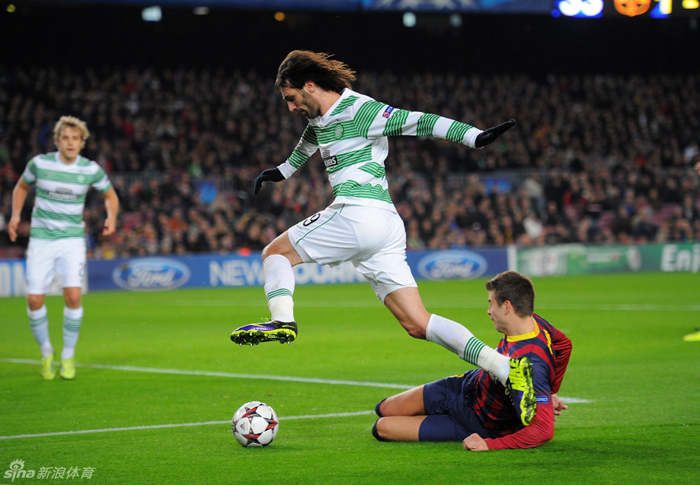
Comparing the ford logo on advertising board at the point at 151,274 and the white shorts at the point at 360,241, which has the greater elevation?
the white shorts at the point at 360,241

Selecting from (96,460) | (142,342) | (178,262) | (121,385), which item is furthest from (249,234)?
(96,460)

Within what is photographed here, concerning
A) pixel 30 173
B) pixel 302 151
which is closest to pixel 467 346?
pixel 302 151

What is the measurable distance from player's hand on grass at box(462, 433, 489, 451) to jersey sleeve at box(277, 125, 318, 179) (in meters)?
2.14

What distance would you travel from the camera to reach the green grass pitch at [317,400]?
4602 millimetres

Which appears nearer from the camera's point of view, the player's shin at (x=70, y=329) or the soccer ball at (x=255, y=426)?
the soccer ball at (x=255, y=426)

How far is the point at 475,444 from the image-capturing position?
16.2 feet

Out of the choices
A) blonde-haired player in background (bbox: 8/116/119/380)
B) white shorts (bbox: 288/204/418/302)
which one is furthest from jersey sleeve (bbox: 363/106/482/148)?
blonde-haired player in background (bbox: 8/116/119/380)

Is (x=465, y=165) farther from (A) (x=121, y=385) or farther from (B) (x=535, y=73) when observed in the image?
(A) (x=121, y=385)

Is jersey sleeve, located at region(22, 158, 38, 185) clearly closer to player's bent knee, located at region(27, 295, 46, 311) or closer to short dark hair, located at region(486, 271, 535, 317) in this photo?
player's bent knee, located at region(27, 295, 46, 311)

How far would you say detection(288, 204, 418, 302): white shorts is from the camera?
524cm

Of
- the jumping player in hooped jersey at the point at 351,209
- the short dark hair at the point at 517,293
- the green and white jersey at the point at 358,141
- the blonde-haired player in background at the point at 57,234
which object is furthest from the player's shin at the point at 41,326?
the short dark hair at the point at 517,293

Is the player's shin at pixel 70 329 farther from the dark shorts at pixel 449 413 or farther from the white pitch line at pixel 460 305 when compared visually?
the white pitch line at pixel 460 305

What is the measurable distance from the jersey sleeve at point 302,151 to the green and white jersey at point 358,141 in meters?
0.27

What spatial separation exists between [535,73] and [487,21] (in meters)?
2.75
